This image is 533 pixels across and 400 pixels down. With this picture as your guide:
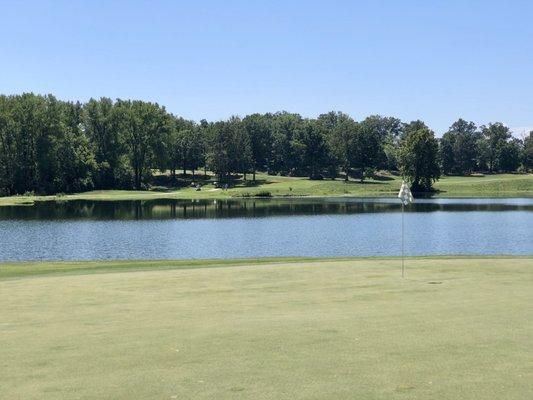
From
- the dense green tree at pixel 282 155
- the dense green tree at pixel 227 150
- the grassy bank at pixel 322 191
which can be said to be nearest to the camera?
the grassy bank at pixel 322 191

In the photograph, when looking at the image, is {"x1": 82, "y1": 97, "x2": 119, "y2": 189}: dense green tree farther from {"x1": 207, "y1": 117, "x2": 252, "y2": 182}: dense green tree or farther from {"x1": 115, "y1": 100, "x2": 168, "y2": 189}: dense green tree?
{"x1": 207, "y1": 117, "x2": 252, "y2": 182}: dense green tree

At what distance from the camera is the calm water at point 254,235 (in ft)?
136

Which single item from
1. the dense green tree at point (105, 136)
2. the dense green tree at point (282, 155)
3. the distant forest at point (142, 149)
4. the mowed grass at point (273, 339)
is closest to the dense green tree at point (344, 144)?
the distant forest at point (142, 149)

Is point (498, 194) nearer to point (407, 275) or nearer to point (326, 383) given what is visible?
point (407, 275)

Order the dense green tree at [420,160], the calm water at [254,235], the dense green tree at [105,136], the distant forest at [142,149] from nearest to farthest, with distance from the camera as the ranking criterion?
the calm water at [254,235]
the distant forest at [142,149]
the dense green tree at [420,160]
the dense green tree at [105,136]

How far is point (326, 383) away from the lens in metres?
9.03

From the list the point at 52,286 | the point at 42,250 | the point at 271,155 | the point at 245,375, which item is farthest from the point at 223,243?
the point at 271,155

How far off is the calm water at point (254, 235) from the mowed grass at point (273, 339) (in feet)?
65.6

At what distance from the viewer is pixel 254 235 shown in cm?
5216

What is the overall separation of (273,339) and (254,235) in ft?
132

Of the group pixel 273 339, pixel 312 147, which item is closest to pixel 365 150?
pixel 312 147

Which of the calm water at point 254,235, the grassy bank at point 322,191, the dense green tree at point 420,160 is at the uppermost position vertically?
the dense green tree at point 420,160

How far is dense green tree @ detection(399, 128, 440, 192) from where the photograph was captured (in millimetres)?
138000

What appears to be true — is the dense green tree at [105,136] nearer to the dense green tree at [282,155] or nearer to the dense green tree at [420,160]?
the dense green tree at [282,155]
